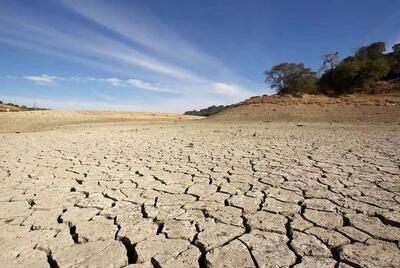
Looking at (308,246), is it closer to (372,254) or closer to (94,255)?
(372,254)

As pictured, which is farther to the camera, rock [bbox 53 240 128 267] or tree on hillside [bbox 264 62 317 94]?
tree on hillside [bbox 264 62 317 94]

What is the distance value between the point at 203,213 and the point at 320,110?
15.5 meters

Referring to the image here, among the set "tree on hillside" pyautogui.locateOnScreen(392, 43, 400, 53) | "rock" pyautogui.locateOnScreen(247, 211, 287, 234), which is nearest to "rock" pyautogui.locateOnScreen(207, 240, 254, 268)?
"rock" pyautogui.locateOnScreen(247, 211, 287, 234)

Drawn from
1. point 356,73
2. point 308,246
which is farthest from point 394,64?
point 308,246

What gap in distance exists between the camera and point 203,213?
2479 millimetres

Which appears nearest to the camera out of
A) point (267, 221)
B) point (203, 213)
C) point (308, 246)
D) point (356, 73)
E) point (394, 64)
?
point (308, 246)

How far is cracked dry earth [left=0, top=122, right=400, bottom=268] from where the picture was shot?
182 cm

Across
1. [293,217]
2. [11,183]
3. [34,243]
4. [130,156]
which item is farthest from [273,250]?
[130,156]

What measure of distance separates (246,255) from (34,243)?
1416 mm

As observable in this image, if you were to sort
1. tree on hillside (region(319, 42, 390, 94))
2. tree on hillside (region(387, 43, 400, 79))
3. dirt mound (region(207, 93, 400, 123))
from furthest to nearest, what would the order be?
1. tree on hillside (region(387, 43, 400, 79))
2. tree on hillside (region(319, 42, 390, 94))
3. dirt mound (region(207, 93, 400, 123))

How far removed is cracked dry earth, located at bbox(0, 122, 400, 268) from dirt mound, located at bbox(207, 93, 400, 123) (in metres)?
10.8

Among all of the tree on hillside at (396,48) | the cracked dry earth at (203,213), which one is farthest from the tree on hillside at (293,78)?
the cracked dry earth at (203,213)

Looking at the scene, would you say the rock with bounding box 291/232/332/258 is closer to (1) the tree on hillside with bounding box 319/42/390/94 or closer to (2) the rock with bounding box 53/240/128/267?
(2) the rock with bounding box 53/240/128/267

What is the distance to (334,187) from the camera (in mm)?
3129
